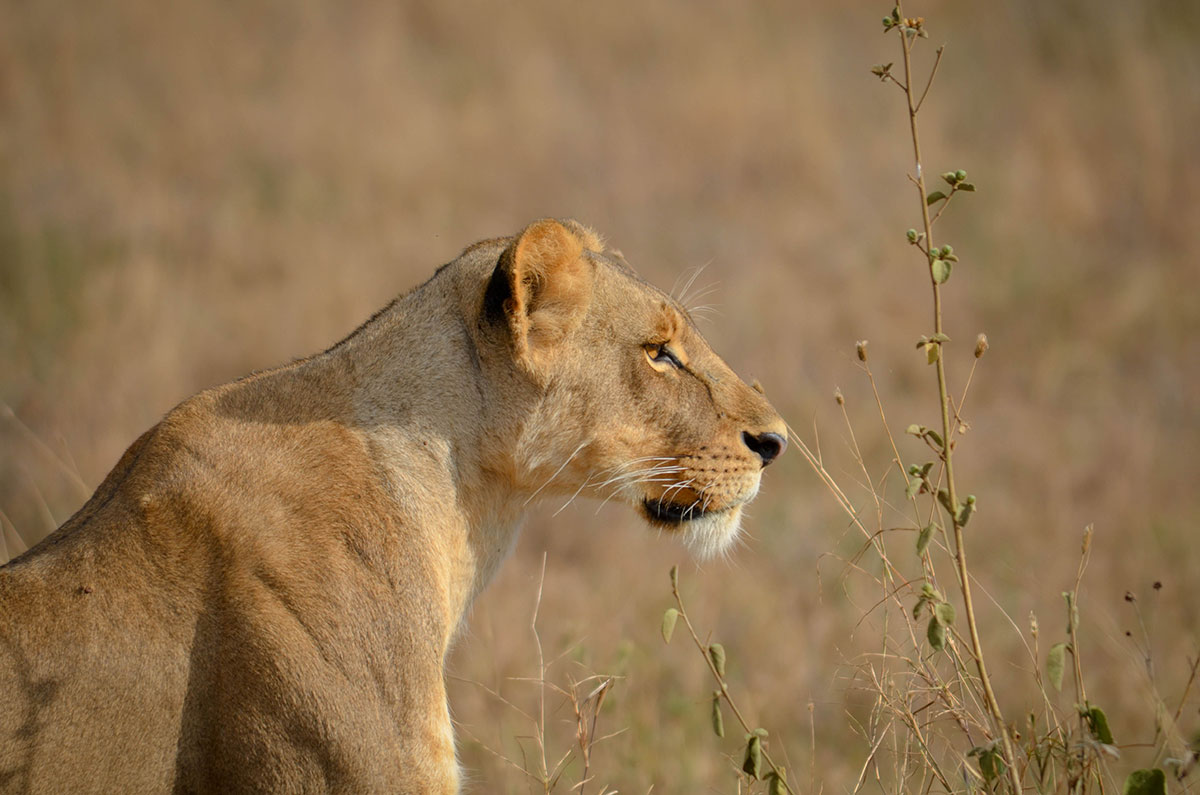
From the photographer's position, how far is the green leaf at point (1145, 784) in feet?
8.14

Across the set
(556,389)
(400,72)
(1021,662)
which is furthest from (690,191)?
(556,389)

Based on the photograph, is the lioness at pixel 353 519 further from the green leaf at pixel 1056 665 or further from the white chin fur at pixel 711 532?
the green leaf at pixel 1056 665

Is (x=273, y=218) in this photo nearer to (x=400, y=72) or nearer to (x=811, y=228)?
(x=400, y=72)

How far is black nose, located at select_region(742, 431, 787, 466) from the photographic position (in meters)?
3.45

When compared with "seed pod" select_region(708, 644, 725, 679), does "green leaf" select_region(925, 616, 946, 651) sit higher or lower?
lower

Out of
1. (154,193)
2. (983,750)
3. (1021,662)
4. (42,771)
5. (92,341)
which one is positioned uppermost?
(154,193)

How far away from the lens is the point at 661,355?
11.3 ft

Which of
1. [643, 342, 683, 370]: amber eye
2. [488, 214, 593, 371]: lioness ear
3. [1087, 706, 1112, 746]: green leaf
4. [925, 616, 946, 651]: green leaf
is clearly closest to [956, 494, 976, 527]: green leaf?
[925, 616, 946, 651]: green leaf

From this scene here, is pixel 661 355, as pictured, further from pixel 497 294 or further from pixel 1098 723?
pixel 1098 723

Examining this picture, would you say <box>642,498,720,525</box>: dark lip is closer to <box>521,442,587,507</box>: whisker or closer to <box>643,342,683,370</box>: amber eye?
A: <box>521,442,587,507</box>: whisker

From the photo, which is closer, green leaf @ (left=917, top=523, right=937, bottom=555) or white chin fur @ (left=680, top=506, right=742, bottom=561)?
green leaf @ (left=917, top=523, right=937, bottom=555)

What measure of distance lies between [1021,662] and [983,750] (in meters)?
4.01

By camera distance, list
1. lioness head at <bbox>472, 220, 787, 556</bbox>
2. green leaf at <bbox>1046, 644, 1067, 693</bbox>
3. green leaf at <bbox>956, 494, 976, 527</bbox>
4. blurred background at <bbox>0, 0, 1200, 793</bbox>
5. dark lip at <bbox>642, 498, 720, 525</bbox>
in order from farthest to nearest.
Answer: blurred background at <bbox>0, 0, 1200, 793</bbox> → dark lip at <bbox>642, 498, 720, 525</bbox> → lioness head at <bbox>472, 220, 787, 556</bbox> → green leaf at <bbox>956, 494, 976, 527</bbox> → green leaf at <bbox>1046, 644, 1067, 693</bbox>

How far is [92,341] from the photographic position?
27.8 ft
